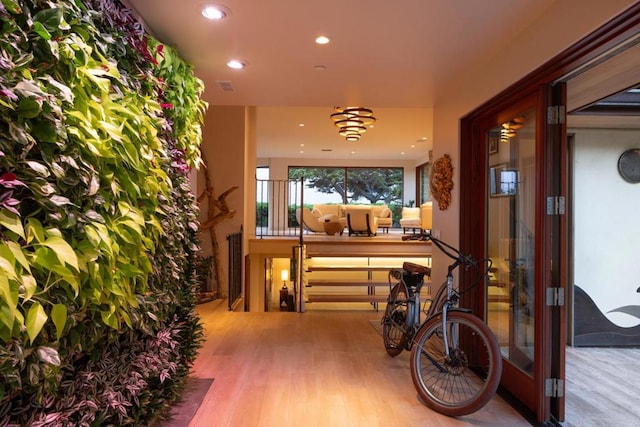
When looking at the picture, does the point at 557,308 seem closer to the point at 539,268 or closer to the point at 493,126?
the point at 539,268

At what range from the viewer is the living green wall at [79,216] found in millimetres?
1039

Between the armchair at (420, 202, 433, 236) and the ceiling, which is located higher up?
the ceiling

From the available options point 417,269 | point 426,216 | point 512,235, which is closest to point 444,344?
point 417,269

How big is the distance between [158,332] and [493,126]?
2798 millimetres

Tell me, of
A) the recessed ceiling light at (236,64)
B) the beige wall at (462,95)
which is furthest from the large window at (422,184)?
the recessed ceiling light at (236,64)

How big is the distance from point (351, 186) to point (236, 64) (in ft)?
38.2

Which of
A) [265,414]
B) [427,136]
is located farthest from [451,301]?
[427,136]

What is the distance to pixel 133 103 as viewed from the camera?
5.75 ft

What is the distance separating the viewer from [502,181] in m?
3.02

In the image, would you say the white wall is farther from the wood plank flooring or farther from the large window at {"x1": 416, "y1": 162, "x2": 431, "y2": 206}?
the large window at {"x1": 416, "y1": 162, "x2": 431, "y2": 206}

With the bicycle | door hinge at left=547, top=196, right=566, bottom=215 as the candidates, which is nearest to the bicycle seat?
the bicycle

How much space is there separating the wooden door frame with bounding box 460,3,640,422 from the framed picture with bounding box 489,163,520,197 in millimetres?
109

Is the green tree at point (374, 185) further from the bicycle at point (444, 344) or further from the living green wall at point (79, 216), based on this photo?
the living green wall at point (79, 216)

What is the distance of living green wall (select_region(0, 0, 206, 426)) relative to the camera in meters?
1.04
